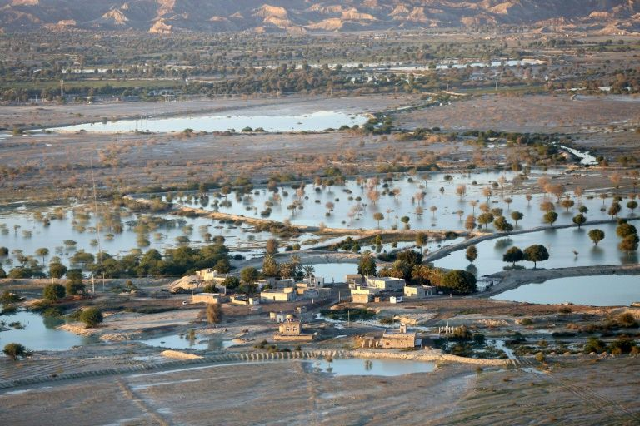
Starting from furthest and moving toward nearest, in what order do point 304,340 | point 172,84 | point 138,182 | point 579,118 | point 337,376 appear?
point 172,84 → point 579,118 → point 138,182 → point 304,340 → point 337,376

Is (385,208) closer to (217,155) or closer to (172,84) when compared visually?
(217,155)

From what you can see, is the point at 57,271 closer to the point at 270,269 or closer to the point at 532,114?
the point at 270,269

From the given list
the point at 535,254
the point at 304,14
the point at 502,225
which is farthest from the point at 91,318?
the point at 304,14

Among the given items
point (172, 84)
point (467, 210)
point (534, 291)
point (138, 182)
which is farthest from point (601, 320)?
point (172, 84)

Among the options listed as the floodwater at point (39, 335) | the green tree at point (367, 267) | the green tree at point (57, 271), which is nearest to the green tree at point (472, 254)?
the green tree at point (367, 267)

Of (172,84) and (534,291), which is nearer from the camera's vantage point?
(534,291)

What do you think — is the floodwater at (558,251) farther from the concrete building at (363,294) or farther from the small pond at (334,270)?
the concrete building at (363,294)
